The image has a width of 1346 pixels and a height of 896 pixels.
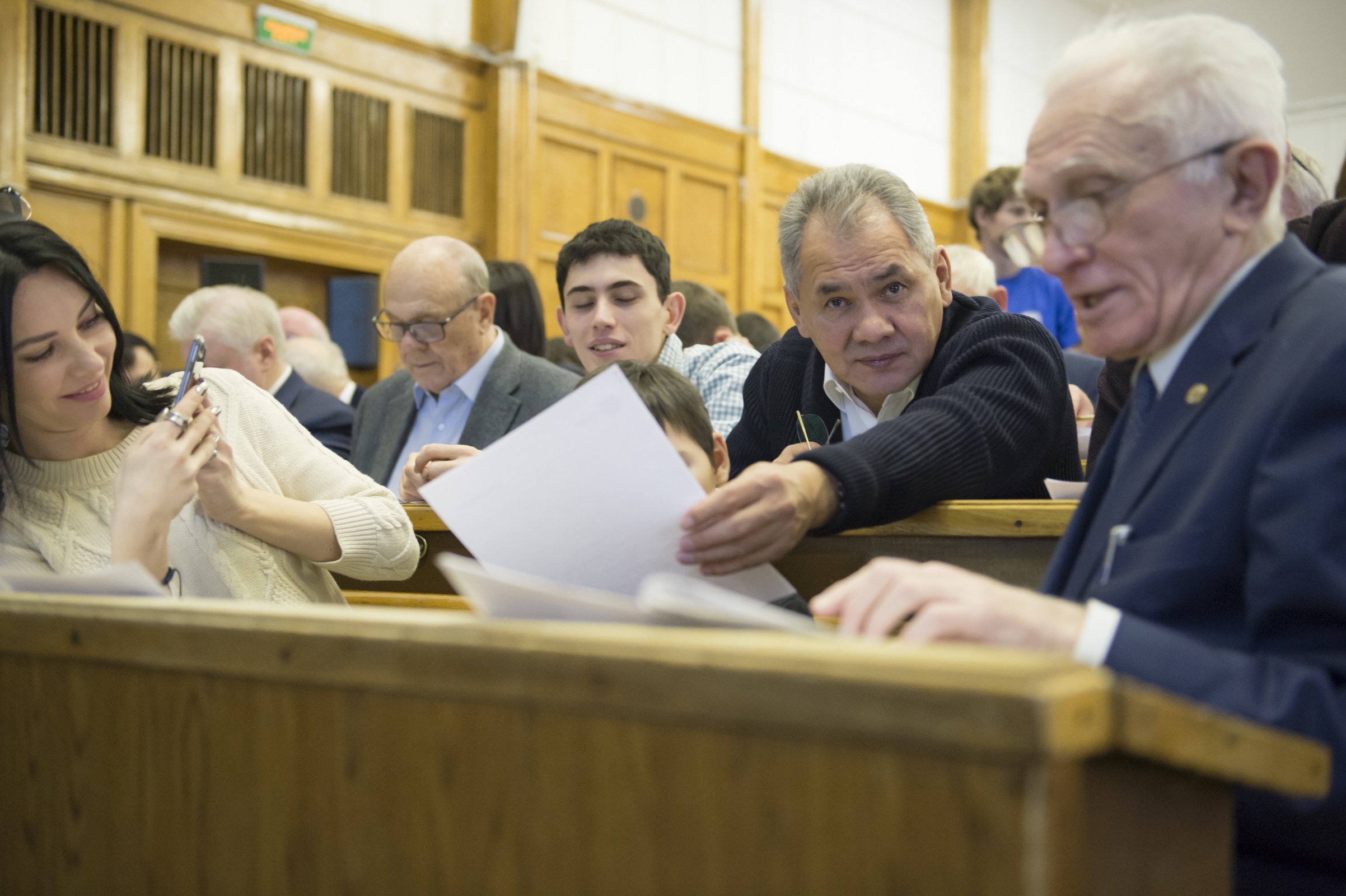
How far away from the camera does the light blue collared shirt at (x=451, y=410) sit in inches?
137

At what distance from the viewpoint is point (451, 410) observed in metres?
3.50

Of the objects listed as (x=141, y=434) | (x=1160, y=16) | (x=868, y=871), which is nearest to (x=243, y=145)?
(x=141, y=434)

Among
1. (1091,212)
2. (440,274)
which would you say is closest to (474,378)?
(440,274)

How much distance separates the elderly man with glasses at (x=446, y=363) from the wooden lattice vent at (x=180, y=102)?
2905 mm

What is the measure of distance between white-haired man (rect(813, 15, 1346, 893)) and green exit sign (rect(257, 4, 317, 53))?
5.75 m

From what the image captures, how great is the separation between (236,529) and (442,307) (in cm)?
171

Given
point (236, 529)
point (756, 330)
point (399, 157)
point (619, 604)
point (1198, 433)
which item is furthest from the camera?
point (399, 157)

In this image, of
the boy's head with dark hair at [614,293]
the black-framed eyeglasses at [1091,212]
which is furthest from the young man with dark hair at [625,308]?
the black-framed eyeglasses at [1091,212]

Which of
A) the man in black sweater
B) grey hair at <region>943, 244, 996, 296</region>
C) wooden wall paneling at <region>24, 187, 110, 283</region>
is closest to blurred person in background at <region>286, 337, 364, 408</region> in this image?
wooden wall paneling at <region>24, 187, 110, 283</region>

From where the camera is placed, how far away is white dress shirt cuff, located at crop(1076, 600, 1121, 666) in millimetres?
913

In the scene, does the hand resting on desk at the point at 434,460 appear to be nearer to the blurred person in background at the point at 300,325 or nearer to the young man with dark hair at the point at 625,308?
the young man with dark hair at the point at 625,308

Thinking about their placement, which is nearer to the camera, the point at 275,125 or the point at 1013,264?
the point at 1013,264

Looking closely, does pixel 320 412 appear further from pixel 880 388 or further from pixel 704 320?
pixel 880 388

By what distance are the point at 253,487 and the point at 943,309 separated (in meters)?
1.19
